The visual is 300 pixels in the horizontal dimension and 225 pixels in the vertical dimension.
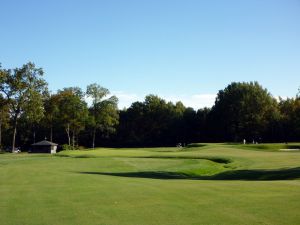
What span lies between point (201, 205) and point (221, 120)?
110127 millimetres

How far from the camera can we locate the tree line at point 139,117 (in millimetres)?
95188

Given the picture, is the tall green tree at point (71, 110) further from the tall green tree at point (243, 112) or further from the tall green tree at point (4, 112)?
the tall green tree at point (243, 112)

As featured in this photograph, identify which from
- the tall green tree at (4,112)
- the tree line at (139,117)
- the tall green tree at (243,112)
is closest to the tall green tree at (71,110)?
the tree line at (139,117)

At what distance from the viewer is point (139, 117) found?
13850 centimetres

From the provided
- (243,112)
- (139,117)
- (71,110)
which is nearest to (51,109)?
(71,110)

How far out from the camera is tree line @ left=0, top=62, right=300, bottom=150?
9519 cm

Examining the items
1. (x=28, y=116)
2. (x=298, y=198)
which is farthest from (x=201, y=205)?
(x=28, y=116)

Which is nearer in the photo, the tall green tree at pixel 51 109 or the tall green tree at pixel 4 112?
the tall green tree at pixel 4 112

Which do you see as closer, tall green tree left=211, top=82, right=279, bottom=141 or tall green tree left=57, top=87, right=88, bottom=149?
tall green tree left=57, top=87, right=88, bottom=149

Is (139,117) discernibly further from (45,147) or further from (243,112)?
(45,147)

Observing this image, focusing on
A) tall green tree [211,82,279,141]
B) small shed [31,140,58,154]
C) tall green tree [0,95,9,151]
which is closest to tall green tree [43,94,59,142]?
tall green tree [0,95,9,151]

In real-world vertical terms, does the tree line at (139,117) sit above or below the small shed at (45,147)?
above

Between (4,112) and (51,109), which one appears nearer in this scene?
(4,112)

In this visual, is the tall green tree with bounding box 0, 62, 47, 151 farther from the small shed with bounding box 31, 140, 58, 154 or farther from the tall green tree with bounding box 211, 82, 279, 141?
the tall green tree with bounding box 211, 82, 279, 141
